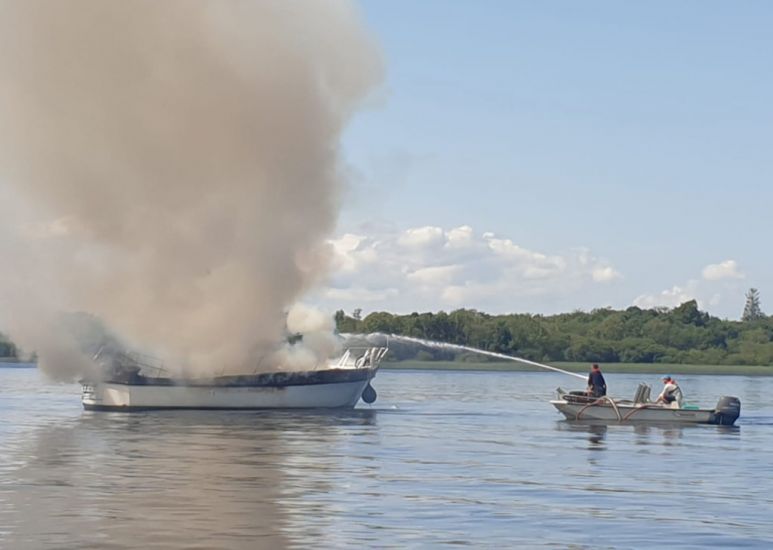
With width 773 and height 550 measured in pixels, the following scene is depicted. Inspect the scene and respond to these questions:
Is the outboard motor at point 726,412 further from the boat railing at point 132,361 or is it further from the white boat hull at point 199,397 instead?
the boat railing at point 132,361

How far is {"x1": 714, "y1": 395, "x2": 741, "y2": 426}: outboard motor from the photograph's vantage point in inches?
2387

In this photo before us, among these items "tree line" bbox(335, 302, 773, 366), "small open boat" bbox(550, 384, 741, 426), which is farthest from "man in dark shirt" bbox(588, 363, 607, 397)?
"tree line" bbox(335, 302, 773, 366)

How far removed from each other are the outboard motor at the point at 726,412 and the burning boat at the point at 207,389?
18009 millimetres

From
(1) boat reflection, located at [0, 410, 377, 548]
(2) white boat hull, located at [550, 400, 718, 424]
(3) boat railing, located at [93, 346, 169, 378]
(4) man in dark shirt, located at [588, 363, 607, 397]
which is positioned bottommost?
(1) boat reflection, located at [0, 410, 377, 548]

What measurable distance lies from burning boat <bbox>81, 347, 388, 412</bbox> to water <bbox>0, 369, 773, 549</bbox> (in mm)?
3697

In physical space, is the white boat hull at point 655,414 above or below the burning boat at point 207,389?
below

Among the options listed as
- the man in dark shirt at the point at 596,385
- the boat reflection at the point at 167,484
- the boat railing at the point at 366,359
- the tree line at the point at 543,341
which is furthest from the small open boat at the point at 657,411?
the tree line at the point at 543,341

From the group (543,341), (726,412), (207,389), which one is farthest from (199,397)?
(543,341)

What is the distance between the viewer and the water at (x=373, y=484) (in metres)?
27.6

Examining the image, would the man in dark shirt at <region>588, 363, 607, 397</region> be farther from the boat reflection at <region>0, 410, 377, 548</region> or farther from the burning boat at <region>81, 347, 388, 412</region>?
the burning boat at <region>81, 347, 388, 412</region>

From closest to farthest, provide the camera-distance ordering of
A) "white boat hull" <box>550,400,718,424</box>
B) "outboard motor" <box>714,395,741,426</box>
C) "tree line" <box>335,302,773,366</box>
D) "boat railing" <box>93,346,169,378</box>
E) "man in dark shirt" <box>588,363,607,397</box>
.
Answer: "outboard motor" <box>714,395,741,426</box> → "white boat hull" <box>550,400,718,424</box> → "man in dark shirt" <box>588,363,607,397</box> → "boat railing" <box>93,346,169,378</box> → "tree line" <box>335,302,773,366</box>

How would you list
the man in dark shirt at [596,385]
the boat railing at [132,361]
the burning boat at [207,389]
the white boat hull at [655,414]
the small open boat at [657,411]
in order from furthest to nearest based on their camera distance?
1. the boat railing at [132,361]
2. the burning boat at [207,389]
3. the man in dark shirt at [596,385]
4. the white boat hull at [655,414]
5. the small open boat at [657,411]

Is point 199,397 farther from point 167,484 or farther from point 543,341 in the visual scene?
point 543,341

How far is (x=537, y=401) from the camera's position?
295 feet
